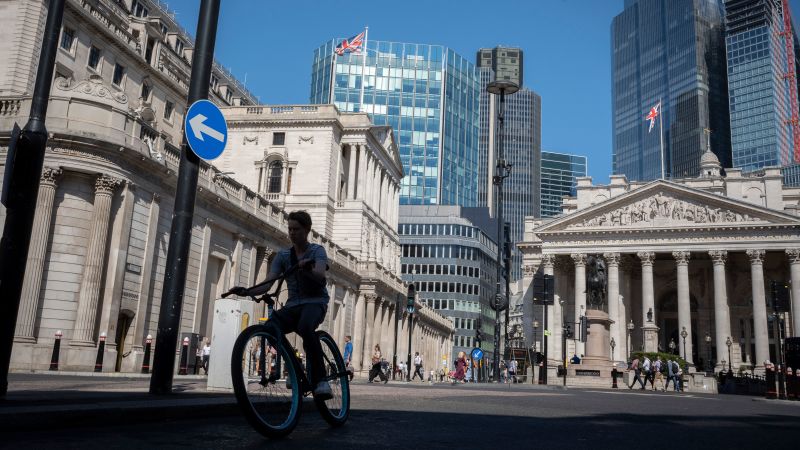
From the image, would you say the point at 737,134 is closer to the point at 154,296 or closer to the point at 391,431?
the point at 154,296

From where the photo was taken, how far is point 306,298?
19.2 feet

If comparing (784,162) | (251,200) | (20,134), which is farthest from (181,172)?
(784,162)

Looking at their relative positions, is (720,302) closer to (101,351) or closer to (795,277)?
(795,277)

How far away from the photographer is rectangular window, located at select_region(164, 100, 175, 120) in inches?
1886

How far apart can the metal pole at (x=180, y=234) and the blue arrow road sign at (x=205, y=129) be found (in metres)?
0.17

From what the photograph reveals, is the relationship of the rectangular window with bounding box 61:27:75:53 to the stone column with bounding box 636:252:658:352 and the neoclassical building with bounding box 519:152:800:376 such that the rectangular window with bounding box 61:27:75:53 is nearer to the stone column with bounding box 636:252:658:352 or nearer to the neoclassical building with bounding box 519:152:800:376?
the neoclassical building with bounding box 519:152:800:376

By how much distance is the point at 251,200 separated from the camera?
3491 cm

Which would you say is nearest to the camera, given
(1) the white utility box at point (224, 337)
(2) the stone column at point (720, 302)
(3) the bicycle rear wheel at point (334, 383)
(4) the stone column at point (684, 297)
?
(3) the bicycle rear wheel at point (334, 383)

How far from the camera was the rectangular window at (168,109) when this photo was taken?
47.9 m

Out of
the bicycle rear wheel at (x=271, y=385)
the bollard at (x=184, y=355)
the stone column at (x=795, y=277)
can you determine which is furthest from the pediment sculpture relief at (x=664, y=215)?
the bicycle rear wheel at (x=271, y=385)

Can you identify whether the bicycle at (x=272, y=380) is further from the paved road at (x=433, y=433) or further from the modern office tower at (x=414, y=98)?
the modern office tower at (x=414, y=98)

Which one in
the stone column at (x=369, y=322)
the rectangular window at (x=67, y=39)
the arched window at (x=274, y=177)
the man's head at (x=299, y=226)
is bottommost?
the man's head at (x=299, y=226)

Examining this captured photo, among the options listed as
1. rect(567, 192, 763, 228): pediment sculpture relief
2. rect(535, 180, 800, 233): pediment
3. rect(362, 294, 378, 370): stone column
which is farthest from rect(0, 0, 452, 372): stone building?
rect(567, 192, 763, 228): pediment sculpture relief

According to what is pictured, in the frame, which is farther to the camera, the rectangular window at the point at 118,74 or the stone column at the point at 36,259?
the rectangular window at the point at 118,74
